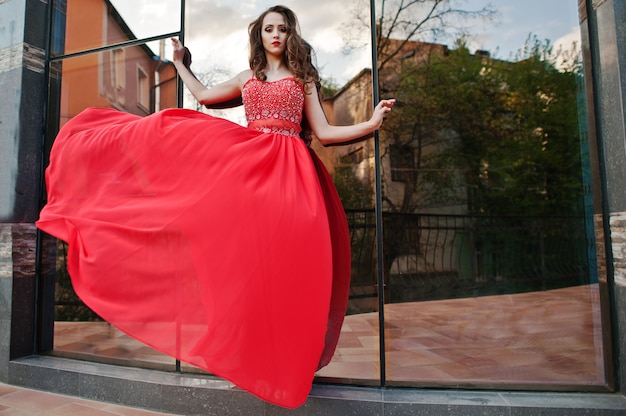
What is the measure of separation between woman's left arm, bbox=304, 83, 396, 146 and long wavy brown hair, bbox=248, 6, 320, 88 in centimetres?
7

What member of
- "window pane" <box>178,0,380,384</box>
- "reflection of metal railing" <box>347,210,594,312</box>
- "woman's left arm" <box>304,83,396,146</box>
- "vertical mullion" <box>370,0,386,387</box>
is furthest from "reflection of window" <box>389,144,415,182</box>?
"woman's left arm" <box>304,83,396,146</box>

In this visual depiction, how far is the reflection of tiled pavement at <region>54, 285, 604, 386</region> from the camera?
91.1 inches

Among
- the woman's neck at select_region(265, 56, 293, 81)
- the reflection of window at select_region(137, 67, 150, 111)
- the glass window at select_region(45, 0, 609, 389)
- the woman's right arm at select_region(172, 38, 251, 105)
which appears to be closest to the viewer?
the woman's neck at select_region(265, 56, 293, 81)

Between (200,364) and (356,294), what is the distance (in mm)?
1920

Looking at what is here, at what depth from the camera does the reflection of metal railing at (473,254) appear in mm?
6223

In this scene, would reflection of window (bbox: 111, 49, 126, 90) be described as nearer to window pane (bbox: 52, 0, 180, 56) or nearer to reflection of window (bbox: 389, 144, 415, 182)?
window pane (bbox: 52, 0, 180, 56)

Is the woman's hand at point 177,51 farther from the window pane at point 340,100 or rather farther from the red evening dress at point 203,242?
the red evening dress at point 203,242

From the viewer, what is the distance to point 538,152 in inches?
264

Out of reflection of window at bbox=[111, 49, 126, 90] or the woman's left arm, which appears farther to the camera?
reflection of window at bbox=[111, 49, 126, 90]

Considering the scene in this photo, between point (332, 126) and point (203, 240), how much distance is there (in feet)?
3.03

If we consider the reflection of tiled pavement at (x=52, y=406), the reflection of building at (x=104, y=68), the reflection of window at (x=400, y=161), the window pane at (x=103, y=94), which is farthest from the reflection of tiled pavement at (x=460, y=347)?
the reflection of window at (x=400, y=161)

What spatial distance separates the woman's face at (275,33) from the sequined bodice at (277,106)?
189 millimetres

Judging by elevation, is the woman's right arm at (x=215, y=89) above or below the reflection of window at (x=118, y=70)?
below

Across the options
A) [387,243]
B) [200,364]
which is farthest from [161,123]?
[387,243]
